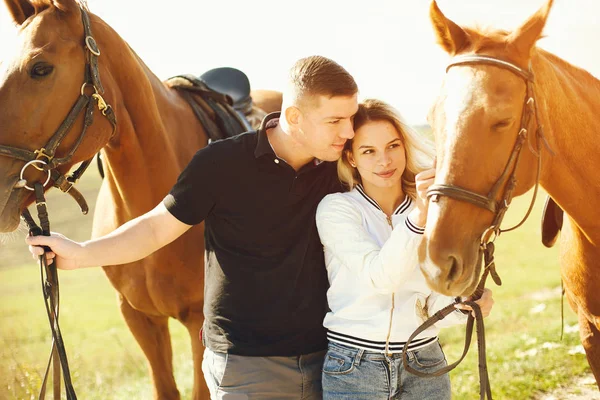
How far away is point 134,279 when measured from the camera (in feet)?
10.6

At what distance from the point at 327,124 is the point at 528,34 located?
30.0 inches

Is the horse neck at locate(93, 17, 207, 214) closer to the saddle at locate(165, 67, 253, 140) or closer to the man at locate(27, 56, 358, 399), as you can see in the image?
the saddle at locate(165, 67, 253, 140)

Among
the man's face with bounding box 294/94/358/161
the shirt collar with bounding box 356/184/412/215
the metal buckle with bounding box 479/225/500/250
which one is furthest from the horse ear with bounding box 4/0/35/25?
the metal buckle with bounding box 479/225/500/250

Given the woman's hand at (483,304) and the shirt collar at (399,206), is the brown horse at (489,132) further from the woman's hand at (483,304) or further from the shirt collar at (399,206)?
the shirt collar at (399,206)

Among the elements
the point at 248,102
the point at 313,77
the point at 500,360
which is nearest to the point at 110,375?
the point at 248,102

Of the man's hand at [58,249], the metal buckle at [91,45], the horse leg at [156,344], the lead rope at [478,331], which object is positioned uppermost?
the metal buckle at [91,45]

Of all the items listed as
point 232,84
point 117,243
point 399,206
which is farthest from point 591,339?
point 232,84

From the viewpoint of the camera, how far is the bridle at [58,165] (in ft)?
7.32

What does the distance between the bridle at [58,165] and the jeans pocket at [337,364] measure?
3.12 ft

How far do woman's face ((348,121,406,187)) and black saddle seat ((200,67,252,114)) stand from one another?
2.44m

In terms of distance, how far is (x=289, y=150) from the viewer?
2.42 metres

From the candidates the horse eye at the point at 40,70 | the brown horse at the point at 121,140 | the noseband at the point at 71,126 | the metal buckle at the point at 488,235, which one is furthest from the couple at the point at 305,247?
the horse eye at the point at 40,70

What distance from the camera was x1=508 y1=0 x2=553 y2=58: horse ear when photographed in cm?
194

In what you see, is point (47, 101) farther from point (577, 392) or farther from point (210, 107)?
point (577, 392)
